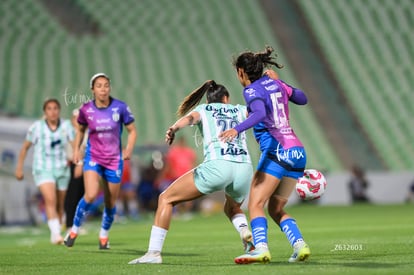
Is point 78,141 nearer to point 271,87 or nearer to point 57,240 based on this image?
point 57,240

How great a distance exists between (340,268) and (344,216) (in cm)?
1154

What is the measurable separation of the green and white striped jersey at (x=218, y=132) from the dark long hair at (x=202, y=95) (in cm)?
20

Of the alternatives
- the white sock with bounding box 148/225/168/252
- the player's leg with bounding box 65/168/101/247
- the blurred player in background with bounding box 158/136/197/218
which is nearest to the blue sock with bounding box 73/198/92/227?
the player's leg with bounding box 65/168/101/247

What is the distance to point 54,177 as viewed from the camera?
1351 cm

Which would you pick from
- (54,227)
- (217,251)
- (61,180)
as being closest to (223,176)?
(217,251)

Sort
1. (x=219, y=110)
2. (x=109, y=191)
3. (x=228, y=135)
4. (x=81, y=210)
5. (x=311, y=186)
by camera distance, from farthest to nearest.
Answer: (x=81, y=210) → (x=109, y=191) → (x=219, y=110) → (x=311, y=186) → (x=228, y=135)

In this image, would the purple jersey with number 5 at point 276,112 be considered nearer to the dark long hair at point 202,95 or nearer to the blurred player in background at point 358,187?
the dark long hair at point 202,95

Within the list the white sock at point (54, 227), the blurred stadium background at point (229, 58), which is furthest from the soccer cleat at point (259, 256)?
the blurred stadium background at point (229, 58)

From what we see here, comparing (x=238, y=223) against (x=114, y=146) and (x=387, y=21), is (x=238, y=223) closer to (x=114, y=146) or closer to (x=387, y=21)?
(x=114, y=146)

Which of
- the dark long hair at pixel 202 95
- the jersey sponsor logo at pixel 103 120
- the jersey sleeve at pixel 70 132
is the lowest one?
the dark long hair at pixel 202 95

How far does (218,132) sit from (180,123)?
2.06ft

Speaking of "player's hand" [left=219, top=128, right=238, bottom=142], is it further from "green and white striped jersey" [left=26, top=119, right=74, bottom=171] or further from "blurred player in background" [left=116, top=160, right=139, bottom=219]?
"blurred player in background" [left=116, top=160, right=139, bottom=219]

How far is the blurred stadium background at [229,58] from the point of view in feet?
92.2

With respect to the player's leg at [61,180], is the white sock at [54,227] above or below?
below
